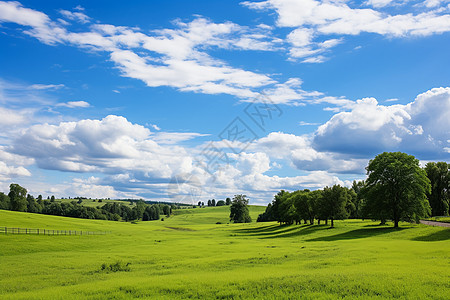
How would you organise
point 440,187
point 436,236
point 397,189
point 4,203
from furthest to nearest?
1. point 4,203
2. point 440,187
3. point 397,189
4. point 436,236

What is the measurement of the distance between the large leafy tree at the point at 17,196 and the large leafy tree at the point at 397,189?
149 metres

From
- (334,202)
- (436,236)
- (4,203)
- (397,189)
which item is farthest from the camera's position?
(4,203)

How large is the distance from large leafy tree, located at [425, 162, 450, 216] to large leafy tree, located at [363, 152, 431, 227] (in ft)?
147

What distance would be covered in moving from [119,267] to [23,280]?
7.56 m

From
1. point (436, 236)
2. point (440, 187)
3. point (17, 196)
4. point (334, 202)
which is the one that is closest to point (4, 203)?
point (17, 196)

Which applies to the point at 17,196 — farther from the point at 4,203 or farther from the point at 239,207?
the point at 239,207

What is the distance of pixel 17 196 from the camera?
14812 cm

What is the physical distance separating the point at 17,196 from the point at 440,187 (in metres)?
170

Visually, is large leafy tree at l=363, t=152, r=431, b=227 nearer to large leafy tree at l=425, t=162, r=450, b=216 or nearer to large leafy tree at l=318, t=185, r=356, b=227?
large leafy tree at l=318, t=185, r=356, b=227

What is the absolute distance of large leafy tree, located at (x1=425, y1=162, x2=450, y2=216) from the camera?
10088 centimetres

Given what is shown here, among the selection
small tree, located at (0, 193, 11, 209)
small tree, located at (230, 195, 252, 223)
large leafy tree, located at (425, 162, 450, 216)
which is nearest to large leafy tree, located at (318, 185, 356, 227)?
large leafy tree, located at (425, 162, 450, 216)

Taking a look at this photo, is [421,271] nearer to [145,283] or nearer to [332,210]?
[145,283]

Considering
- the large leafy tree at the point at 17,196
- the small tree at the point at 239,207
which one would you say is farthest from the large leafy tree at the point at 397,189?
the large leafy tree at the point at 17,196

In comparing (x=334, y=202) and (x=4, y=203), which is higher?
(x=334, y=202)
